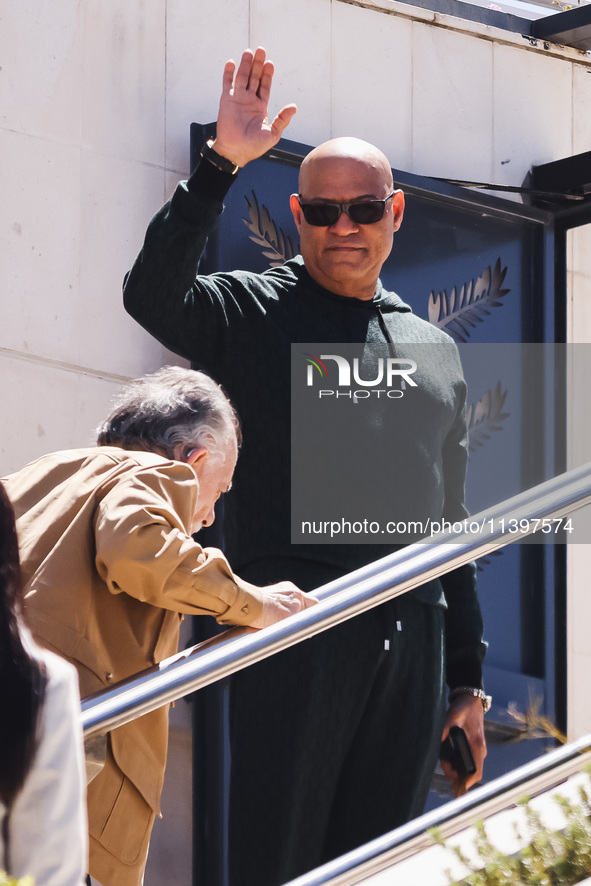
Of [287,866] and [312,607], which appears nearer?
[312,607]

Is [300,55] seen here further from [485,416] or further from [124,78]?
[485,416]

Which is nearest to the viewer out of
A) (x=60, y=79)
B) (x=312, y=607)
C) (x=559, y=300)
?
(x=312, y=607)

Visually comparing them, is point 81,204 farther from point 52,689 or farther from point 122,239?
point 52,689

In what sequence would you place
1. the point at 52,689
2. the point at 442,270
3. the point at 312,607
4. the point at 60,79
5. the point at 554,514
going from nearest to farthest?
1. the point at 52,689
2. the point at 312,607
3. the point at 554,514
4. the point at 60,79
5. the point at 442,270

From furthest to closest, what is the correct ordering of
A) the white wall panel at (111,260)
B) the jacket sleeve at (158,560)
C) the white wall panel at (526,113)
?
the white wall panel at (526,113)
the white wall panel at (111,260)
the jacket sleeve at (158,560)

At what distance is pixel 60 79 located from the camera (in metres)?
4.96

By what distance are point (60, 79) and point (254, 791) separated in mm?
2577

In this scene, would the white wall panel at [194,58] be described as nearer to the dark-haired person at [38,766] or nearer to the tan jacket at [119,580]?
the tan jacket at [119,580]


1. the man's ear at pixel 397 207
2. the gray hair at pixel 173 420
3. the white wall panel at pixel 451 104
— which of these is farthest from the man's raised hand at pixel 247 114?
the white wall panel at pixel 451 104

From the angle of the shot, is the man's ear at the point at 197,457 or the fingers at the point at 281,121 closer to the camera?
the man's ear at the point at 197,457

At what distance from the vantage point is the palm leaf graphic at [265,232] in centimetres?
509

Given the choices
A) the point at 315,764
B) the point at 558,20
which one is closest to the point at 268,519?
the point at 315,764

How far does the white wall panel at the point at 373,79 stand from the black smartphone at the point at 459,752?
2690 mm

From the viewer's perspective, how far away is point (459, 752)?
3.55 m
